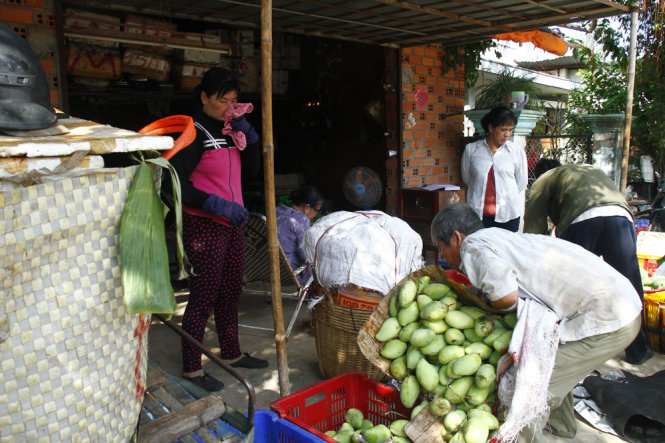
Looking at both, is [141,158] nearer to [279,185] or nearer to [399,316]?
[399,316]

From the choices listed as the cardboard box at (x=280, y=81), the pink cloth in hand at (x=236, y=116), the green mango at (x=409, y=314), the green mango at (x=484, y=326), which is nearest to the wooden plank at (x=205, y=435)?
the green mango at (x=409, y=314)

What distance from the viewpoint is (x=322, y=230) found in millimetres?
3246

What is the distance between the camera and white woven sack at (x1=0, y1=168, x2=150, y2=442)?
1.26 m

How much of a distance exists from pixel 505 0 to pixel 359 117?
296 cm

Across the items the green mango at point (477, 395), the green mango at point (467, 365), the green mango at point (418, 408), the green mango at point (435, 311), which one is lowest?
the green mango at point (418, 408)

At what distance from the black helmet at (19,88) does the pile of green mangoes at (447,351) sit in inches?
68.3

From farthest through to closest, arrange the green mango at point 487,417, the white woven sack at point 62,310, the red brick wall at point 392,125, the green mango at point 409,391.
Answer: the red brick wall at point 392,125
the green mango at point 409,391
the green mango at point 487,417
the white woven sack at point 62,310

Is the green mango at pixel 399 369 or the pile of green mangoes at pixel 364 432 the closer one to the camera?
the pile of green mangoes at pixel 364 432

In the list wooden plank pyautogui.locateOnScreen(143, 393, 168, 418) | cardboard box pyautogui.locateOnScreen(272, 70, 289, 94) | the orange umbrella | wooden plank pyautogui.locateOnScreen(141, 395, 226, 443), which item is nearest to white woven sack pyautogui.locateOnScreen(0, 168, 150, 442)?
wooden plank pyautogui.locateOnScreen(141, 395, 226, 443)

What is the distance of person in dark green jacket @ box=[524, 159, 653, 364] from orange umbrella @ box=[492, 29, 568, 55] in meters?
2.98

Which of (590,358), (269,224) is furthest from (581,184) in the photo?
(269,224)

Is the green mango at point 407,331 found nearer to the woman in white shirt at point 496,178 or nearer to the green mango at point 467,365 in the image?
the green mango at point 467,365

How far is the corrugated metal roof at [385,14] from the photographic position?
433 centimetres

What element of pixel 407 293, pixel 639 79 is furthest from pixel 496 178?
pixel 639 79
